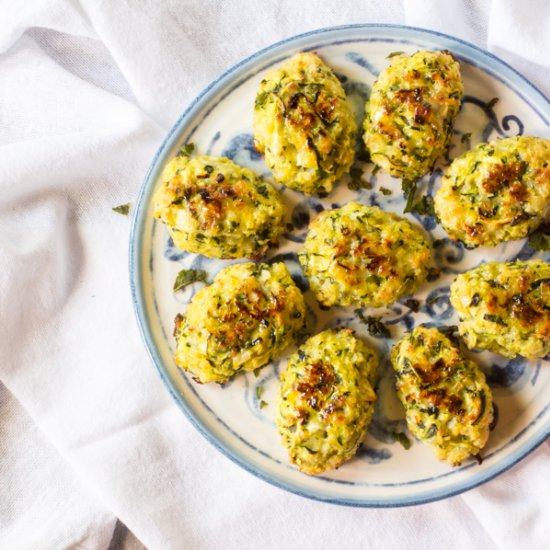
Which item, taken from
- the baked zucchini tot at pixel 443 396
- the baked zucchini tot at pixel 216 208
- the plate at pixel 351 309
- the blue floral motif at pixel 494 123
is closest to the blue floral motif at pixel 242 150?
the plate at pixel 351 309

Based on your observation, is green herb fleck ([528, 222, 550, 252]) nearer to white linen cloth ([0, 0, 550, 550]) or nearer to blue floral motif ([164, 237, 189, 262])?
white linen cloth ([0, 0, 550, 550])

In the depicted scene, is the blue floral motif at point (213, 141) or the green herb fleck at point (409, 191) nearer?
the green herb fleck at point (409, 191)

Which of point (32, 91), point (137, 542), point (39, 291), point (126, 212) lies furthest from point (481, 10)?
point (137, 542)

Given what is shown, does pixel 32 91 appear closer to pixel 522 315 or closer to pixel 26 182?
pixel 26 182

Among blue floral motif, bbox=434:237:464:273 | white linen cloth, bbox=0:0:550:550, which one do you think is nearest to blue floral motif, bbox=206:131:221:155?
white linen cloth, bbox=0:0:550:550

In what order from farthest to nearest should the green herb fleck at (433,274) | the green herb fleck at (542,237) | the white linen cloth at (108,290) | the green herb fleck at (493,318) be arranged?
the white linen cloth at (108,290)
the green herb fleck at (433,274)
the green herb fleck at (542,237)
the green herb fleck at (493,318)

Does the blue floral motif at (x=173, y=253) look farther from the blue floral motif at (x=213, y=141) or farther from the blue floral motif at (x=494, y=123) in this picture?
the blue floral motif at (x=494, y=123)
